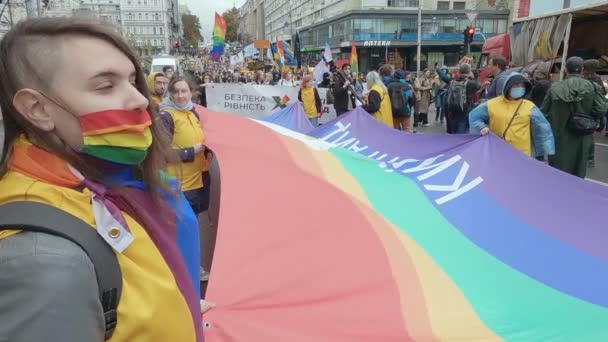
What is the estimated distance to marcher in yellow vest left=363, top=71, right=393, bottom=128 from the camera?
7676 millimetres

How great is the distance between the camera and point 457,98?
1015 cm

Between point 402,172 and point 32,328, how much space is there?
3.11m

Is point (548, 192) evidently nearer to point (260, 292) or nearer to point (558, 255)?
point (558, 255)

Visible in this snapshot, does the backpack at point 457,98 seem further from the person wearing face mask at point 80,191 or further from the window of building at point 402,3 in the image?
the window of building at point 402,3

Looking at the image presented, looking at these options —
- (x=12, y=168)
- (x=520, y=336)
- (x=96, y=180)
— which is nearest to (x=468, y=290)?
(x=520, y=336)

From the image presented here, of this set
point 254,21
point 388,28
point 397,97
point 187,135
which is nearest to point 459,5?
point 388,28

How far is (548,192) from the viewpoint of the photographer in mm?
3197

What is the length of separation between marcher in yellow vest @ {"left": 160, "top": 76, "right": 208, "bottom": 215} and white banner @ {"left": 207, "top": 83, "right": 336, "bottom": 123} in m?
6.57

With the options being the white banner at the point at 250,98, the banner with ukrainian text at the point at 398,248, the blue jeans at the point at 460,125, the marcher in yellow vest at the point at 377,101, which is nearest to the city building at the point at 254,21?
the white banner at the point at 250,98

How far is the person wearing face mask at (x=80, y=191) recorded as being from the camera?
2.74 ft

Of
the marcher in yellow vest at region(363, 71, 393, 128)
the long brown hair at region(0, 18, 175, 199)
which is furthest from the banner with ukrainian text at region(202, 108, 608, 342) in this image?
the marcher in yellow vest at region(363, 71, 393, 128)

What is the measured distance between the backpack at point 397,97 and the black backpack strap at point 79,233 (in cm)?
870

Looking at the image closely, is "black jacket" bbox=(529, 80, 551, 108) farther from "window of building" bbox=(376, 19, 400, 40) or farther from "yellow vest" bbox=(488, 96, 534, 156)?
"window of building" bbox=(376, 19, 400, 40)

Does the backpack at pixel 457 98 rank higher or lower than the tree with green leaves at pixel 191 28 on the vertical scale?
lower
